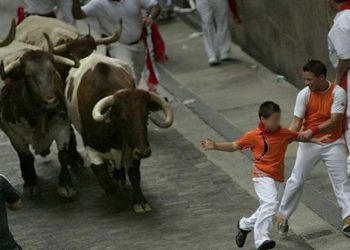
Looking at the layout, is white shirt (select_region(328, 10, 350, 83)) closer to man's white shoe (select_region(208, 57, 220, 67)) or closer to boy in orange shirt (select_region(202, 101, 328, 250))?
boy in orange shirt (select_region(202, 101, 328, 250))

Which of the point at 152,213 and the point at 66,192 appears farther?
the point at 66,192

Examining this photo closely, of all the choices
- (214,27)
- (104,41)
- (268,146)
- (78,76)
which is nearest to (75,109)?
(78,76)

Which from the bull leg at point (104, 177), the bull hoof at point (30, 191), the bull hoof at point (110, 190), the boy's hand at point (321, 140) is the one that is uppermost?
the boy's hand at point (321, 140)

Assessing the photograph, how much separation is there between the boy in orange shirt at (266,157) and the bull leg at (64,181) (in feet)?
9.61

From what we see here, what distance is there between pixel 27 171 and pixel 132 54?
2745 mm

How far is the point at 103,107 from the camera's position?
35.6 feet

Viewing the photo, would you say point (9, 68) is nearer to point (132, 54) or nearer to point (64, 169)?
point (64, 169)

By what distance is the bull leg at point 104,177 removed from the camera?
37.6ft

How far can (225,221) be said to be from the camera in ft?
35.2

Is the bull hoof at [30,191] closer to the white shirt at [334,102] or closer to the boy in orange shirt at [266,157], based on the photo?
the boy in orange shirt at [266,157]

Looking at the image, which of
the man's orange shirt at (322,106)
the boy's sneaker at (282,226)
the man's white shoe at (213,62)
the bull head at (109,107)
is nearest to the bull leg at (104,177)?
the bull head at (109,107)

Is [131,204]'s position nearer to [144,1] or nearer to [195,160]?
[195,160]

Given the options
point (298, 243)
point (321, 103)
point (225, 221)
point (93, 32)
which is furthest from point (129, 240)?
point (93, 32)

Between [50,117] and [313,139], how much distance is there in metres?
3.44
